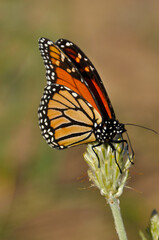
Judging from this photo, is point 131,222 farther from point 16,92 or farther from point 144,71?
point 144,71

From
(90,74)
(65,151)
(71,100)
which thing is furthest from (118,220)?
(65,151)

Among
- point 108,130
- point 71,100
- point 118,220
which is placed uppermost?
point 71,100

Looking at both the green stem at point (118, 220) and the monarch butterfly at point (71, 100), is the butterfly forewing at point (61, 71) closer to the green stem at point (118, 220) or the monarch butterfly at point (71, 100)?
the monarch butterfly at point (71, 100)

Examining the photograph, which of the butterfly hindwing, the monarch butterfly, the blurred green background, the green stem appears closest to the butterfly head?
the monarch butterfly

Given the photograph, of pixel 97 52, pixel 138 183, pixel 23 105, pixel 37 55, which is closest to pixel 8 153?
pixel 23 105

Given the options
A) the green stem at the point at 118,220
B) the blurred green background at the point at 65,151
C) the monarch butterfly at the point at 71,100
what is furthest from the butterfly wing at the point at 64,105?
the green stem at the point at 118,220

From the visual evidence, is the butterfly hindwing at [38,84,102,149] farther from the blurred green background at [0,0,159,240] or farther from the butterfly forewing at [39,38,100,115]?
the blurred green background at [0,0,159,240]

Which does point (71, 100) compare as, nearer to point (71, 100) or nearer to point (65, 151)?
point (71, 100)
